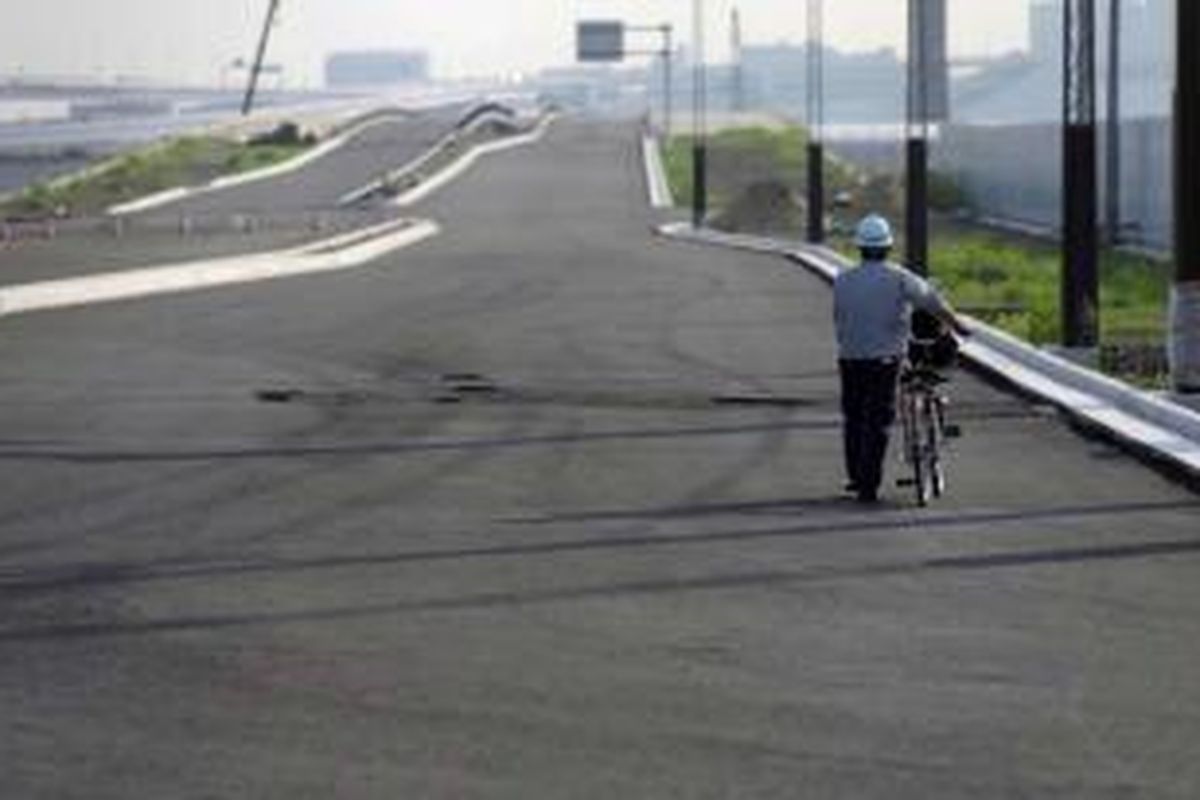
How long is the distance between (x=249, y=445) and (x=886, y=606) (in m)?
8.23

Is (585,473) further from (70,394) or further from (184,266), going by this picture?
(184,266)


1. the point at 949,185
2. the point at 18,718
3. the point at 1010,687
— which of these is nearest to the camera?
the point at 18,718

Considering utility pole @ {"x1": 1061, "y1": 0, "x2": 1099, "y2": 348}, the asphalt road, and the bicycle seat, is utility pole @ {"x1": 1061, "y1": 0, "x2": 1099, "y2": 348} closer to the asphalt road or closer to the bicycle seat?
the asphalt road

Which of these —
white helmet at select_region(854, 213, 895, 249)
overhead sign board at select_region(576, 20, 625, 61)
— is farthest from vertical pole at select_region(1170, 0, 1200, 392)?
overhead sign board at select_region(576, 20, 625, 61)

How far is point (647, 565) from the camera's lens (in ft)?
42.5

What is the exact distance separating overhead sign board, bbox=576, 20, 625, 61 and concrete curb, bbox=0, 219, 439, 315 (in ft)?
250

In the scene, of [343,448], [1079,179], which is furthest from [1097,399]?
[343,448]

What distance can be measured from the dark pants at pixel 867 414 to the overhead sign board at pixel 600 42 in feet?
398

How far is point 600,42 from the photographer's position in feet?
452

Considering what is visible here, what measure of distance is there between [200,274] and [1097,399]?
24.4 metres

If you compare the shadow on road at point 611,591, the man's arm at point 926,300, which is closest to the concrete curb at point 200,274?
the man's arm at point 926,300

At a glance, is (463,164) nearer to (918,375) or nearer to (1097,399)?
(1097,399)

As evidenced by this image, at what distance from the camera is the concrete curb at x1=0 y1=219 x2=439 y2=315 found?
121ft

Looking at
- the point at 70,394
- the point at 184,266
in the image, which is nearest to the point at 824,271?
the point at 184,266
